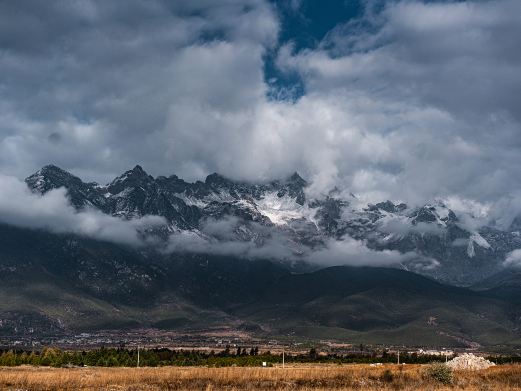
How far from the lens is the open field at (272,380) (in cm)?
7094

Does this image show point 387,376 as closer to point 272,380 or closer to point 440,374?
point 440,374

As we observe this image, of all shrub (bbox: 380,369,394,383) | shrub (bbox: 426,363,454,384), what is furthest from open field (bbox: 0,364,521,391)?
shrub (bbox: 426,363,454,384)

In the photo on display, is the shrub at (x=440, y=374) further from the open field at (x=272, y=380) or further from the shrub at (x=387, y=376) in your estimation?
the shrub at (x=387, y=376)

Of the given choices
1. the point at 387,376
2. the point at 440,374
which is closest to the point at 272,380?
the point at 387,376

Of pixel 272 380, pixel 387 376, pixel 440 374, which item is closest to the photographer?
pixel 440 374

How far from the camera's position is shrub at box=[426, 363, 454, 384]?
7844 centimetres

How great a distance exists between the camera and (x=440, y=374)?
7962 centimetres

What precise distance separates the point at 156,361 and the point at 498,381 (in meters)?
111

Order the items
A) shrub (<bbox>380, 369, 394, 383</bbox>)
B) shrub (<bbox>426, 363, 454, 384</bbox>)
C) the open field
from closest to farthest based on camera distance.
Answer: the open field, shrub (<bbox>426, 363, 454, 384</bbox>), shrub (<bbox>380, 369, 394, 383</bbox>)

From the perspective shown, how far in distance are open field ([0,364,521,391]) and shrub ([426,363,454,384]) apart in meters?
0.73

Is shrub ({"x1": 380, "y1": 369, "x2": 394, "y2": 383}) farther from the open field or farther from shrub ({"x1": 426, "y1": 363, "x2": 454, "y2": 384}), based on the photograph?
shrub ({"x1": 426, "y1": 363, "x2": 454, "y2": 384})

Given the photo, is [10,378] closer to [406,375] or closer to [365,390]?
[365,390]

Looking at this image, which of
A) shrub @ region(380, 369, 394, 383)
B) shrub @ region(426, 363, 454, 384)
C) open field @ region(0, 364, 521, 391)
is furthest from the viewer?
shrub @ region(380, 369, 394, 383)

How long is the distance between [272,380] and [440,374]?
2038 centimetres
